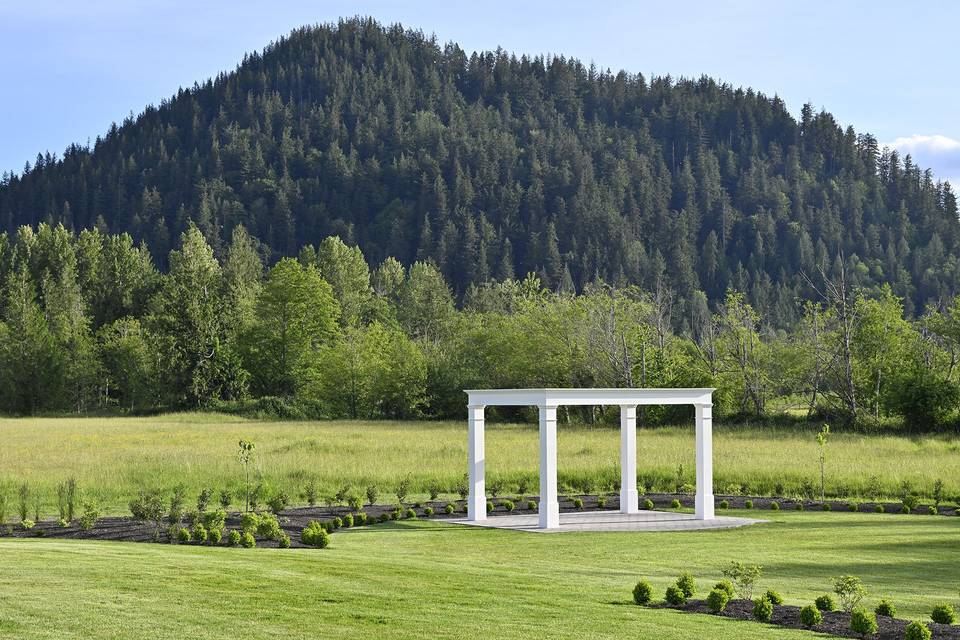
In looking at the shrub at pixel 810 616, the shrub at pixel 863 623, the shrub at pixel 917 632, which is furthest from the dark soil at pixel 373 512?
the shrub at pixel 917 632

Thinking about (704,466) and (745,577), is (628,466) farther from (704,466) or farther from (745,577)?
(745,577)

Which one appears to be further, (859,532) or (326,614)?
(859,532)

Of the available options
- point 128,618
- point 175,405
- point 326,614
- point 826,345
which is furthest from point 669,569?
point 175,405

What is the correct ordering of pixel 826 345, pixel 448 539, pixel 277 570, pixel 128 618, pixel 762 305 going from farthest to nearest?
pixel 762 305, pixel 826 345, pixel 448 539, pixel 277 570, pixel 128 618

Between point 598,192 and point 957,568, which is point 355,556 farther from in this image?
point 598,192

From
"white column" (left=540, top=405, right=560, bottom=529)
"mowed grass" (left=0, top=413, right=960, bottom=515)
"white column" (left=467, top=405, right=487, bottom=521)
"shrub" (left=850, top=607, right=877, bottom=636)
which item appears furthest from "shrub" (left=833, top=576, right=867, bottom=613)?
"mowed grass" (left=0, top=413, right=960, bottom=515)

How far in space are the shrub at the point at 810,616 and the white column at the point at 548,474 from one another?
12.7m

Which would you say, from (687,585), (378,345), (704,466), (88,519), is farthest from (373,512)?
(378,345)

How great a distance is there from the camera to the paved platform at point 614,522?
27.5 meters

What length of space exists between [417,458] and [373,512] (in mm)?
13570

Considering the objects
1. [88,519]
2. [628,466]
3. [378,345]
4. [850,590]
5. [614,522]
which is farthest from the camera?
[378,345]

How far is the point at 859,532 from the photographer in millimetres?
25734

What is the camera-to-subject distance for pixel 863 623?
14086mm

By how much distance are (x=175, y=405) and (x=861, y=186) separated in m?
140
